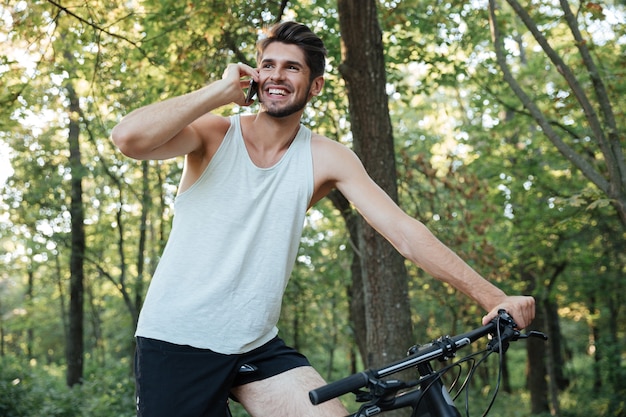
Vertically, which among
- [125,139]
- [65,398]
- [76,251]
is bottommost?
[65,398]

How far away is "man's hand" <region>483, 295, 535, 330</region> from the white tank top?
0.83 m

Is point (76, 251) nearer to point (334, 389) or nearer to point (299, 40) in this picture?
point (299, 40)

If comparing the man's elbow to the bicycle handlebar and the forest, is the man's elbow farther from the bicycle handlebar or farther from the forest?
the forest

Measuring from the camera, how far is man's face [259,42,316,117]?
2895mm

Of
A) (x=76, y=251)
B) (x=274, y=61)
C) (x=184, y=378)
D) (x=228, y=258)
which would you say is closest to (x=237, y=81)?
(x=274, y=61)

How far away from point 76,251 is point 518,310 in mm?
12829

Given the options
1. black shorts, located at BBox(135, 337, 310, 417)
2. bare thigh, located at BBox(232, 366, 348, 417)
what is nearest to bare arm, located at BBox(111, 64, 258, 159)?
black shorts, located at BBox(135, 337, 310, 417)

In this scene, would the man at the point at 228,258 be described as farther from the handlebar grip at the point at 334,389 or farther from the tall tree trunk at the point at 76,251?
the tall tree trunk at the point at 76,251

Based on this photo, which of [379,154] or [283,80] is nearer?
[283,80]

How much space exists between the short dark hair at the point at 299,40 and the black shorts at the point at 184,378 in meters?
1.20

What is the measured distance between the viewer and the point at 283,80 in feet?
9.50

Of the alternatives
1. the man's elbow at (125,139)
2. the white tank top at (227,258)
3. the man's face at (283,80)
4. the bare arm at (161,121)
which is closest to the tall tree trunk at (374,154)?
the man's face at (283,80)

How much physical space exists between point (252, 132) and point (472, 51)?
29.1ft

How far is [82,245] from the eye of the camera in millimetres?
14164
